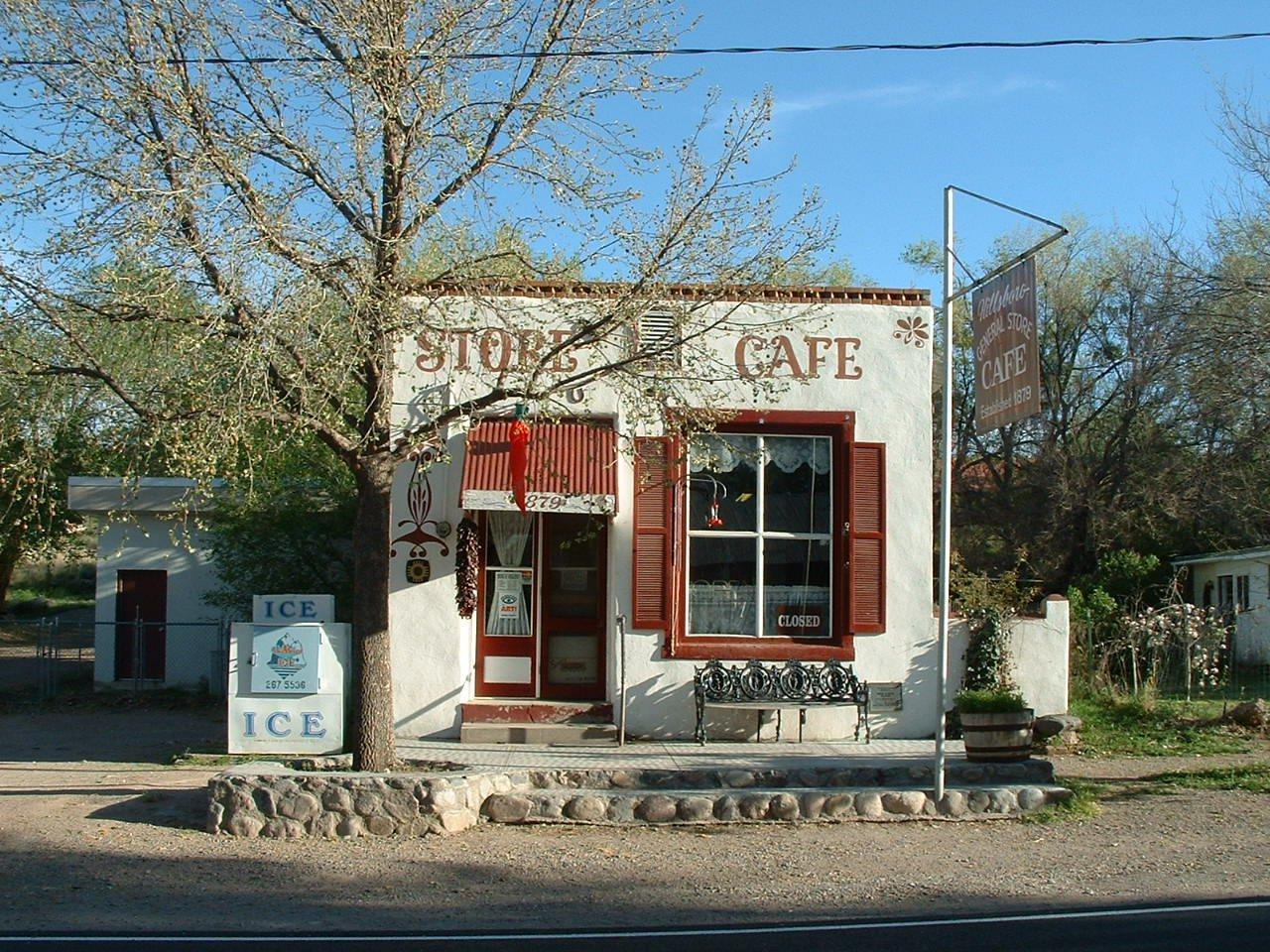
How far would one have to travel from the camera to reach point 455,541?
13.3 metres

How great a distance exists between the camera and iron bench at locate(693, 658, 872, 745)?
13023 mm

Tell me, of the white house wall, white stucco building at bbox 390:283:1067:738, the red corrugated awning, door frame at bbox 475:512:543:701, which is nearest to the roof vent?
white stucco building at bbox 390:283:1067:738

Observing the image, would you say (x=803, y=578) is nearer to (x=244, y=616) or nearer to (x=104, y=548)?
(x=244, y=616)

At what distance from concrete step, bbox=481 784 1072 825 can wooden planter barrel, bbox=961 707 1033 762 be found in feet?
1.91

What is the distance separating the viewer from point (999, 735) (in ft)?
38.1

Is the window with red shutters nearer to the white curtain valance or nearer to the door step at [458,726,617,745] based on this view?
the white curtain valance

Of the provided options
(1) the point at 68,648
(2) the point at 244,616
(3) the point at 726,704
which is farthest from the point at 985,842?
(1) the point at 68,648

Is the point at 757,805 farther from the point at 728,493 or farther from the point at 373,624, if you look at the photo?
the point at 728,493

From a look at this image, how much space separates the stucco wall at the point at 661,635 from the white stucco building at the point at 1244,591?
1122cm

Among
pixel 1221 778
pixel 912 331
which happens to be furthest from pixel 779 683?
pixel 1221 778

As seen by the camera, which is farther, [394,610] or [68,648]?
[68,648]

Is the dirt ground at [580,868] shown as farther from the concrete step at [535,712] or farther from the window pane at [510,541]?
the window pane at [510,541]

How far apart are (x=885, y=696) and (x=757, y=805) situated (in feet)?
10.3

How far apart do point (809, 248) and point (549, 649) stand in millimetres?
5225
